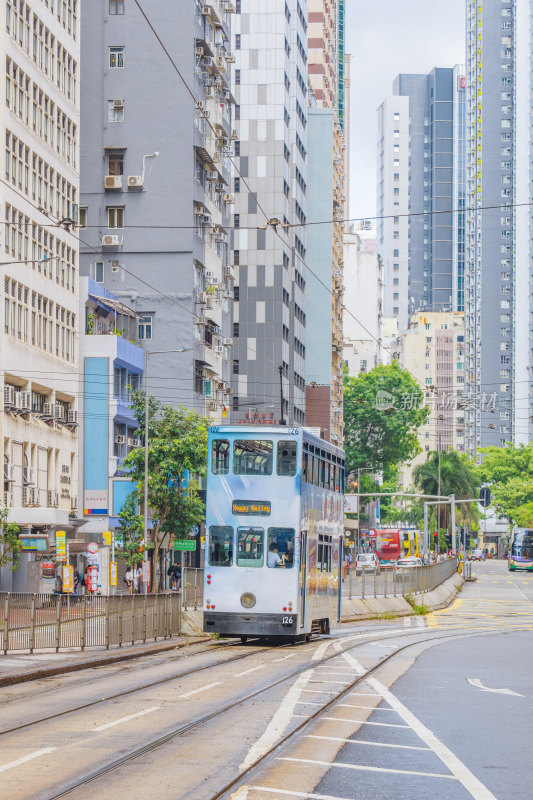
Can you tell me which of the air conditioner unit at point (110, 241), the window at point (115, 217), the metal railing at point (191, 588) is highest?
the window at point (115, 217)

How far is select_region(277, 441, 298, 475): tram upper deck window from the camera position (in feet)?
96.9

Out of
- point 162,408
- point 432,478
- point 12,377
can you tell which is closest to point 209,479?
point 12,377

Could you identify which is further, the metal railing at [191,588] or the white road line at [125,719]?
the metal railing at [191,588]

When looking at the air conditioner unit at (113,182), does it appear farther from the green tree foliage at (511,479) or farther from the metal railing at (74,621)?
the green tree foliage at (511,479)

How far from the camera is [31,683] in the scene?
2122 centimetres

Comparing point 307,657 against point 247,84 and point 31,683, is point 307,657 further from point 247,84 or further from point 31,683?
point 247,84

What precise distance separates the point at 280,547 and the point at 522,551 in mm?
92080

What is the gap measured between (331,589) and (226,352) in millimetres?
48566

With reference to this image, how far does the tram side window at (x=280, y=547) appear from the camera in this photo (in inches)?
1169

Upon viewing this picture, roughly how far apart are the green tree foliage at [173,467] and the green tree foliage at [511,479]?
87644mm

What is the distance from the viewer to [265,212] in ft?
315

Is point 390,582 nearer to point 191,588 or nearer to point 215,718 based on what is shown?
point 191,588

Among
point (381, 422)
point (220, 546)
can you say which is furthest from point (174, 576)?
point (381, 422)

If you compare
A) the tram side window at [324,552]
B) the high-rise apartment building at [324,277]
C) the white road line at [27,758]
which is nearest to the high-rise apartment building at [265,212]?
the high-rise apartment building at [324,277]
